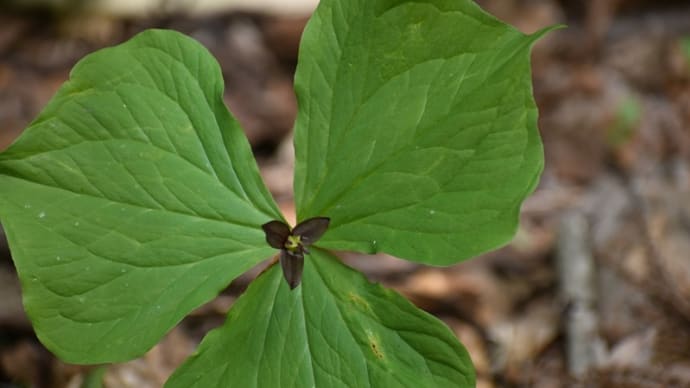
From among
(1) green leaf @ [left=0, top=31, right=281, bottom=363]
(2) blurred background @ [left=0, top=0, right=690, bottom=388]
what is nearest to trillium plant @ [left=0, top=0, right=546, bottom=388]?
(1) green leaf @ [left=0, top=31, right=281, bottom=363]

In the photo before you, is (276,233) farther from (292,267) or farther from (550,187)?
(550,187)

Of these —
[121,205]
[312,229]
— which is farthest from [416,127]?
[121,205]

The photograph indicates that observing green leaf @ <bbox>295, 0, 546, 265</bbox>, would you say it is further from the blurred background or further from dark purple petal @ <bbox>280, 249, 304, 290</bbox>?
the blurred background

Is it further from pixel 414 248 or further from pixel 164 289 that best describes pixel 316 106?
pixel 164 289

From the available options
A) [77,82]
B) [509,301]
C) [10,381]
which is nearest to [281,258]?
[77,82]

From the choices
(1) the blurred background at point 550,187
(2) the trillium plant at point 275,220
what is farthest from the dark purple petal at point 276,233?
(1) the blurred background at point 550,187

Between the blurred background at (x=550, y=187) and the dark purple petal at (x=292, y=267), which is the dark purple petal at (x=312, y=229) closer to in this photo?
the dark purple petal at (x=292, y=267)
